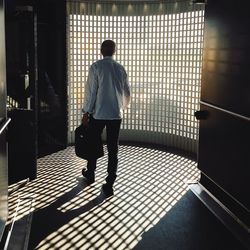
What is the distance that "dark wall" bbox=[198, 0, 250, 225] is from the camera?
3844 millimetres

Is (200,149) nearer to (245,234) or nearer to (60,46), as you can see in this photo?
(245,234)

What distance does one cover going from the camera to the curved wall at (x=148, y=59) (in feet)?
21.9

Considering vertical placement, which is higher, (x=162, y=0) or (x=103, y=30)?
(x=162, y=0)

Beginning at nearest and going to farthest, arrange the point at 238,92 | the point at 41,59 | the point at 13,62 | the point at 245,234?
the point at 245,234, the point at 238,92, the point at 13,62, the point at 41,59

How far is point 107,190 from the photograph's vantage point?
479 cm

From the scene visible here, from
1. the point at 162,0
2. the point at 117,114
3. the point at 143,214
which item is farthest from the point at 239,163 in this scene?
the point at 162,0

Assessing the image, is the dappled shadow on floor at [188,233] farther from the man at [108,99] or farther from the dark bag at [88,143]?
the dark bag at [88,143]

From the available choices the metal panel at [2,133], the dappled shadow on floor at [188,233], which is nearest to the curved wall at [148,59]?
the dappled shadow on floor at [188,233]

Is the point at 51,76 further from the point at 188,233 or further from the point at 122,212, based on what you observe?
the point at 188,233

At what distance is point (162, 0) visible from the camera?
6828mm

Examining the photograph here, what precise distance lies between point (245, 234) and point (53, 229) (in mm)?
1638

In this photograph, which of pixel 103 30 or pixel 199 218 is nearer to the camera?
pixel 199 218

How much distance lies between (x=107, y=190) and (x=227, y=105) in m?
1.59

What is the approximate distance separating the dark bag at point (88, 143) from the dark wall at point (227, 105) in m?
1.18
